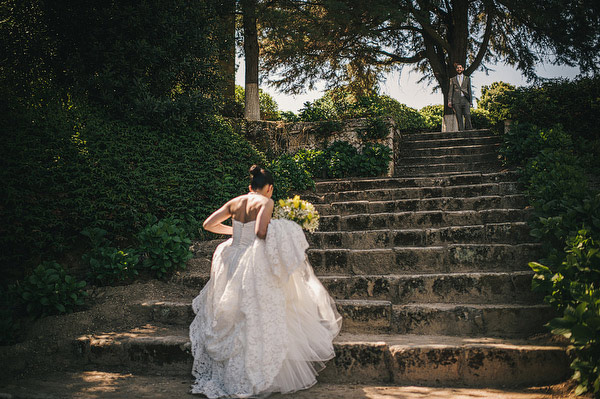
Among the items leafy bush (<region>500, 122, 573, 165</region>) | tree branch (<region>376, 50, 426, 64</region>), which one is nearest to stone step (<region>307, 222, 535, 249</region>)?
leafy bush (<region>500, 122, 573, 165</region>)

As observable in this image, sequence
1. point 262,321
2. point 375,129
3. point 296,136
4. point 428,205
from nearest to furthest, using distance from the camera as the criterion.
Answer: point 262,321 < point 428,205 < point 375,129 < point 296,136

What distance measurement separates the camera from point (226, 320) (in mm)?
3279

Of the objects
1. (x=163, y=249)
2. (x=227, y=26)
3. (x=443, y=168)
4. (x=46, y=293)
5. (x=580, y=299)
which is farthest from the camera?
(x=227, y=26)

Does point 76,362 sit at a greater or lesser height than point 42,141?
lesser

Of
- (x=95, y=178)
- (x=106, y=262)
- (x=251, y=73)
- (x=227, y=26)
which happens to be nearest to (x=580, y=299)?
(x=106, y=262)

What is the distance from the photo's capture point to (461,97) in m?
10.8

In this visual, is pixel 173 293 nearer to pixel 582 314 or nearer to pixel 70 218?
pixel 70 218

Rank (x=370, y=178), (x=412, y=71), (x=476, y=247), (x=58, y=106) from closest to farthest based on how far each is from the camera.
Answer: (x=476, y=247)
(x=58, y=106)
(x=370, y=178)
(x=412, y=71)

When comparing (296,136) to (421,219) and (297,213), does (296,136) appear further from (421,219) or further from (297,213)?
(297,213)

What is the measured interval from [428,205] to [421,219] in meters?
0.55

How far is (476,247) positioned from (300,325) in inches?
96.2

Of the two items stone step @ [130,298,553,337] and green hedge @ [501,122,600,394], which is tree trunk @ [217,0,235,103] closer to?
stone step @ [130,298,553,337]

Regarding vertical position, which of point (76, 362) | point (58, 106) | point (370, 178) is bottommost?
point (76, 362)

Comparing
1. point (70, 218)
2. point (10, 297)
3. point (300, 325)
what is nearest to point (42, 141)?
point (70, 218)
